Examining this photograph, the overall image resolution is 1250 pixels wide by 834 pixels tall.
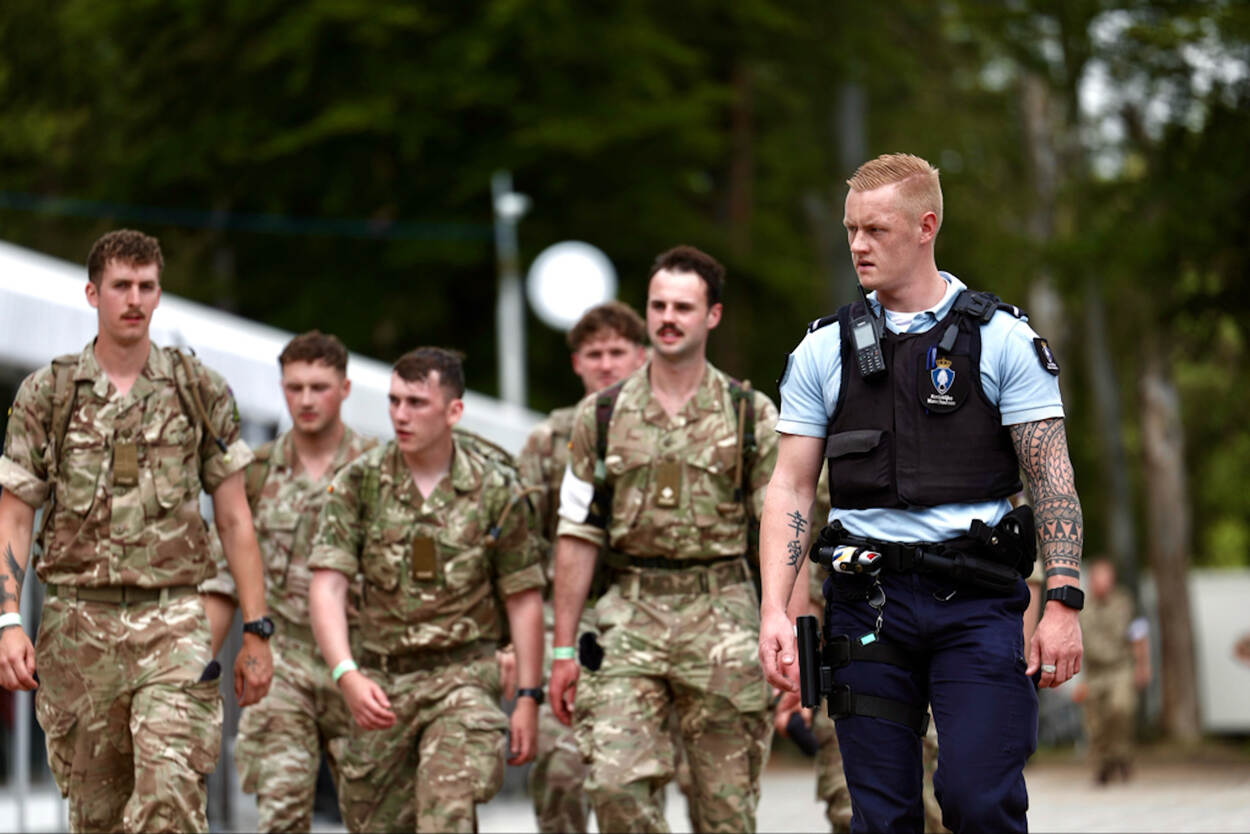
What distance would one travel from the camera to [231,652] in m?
12.8

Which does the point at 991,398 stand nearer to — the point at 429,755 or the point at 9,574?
the point at 429,755

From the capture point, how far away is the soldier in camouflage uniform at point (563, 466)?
9.57 metres

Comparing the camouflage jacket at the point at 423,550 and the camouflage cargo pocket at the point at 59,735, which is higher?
the camouflage jacket at the point at 423,550

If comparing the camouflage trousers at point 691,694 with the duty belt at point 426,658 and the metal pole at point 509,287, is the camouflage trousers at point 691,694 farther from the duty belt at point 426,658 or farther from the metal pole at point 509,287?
the metal pole at point 509,287

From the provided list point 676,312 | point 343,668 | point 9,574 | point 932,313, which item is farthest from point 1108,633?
point 932,313

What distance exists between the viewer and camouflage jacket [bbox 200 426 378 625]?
9320 mm

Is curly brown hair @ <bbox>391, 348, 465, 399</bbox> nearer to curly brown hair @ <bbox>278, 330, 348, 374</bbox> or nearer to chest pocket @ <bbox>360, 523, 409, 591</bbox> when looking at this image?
chest pocket @ <bbox>360, 523, 409, 591</bbox>

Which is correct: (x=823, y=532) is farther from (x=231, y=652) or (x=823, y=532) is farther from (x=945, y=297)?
(x=231, y=652)

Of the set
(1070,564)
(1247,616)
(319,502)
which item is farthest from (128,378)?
(1247,616)

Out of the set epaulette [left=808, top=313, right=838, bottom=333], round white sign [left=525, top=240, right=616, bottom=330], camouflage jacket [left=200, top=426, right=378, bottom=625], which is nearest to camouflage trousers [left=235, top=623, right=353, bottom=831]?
camouflage jacket [left=200, top=426, right=378, bottom=625]

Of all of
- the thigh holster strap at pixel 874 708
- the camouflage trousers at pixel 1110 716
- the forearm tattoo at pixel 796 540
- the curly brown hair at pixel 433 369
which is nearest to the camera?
the thigh holster strap at pixel 874 708

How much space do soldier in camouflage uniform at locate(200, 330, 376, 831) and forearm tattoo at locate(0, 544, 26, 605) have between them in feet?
5.11

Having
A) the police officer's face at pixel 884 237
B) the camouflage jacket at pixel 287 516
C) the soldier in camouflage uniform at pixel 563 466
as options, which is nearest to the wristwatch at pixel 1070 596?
the police officer's face at pixel 884 237

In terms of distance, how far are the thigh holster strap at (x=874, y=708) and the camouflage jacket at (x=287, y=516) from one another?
3.86 m
